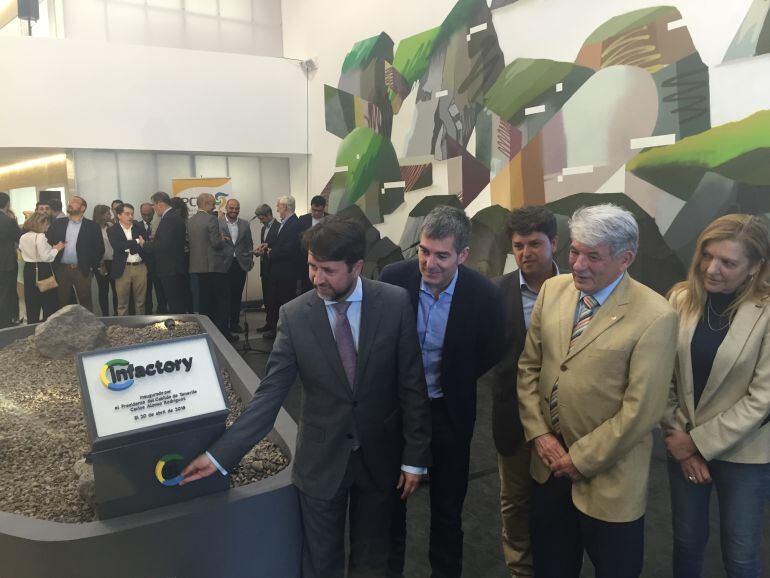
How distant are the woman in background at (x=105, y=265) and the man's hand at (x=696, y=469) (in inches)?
270

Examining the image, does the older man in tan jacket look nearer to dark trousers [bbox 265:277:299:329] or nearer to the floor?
the floor

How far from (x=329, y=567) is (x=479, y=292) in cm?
111

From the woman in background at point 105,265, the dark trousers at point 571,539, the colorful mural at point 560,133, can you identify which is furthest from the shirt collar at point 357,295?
the woman in background at point 105,265

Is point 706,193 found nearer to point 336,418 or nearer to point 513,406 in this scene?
point 513,406

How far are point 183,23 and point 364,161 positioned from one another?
3781 mm

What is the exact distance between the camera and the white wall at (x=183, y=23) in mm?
7605

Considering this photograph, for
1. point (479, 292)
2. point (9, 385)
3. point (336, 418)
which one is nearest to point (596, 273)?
point (479, 292)

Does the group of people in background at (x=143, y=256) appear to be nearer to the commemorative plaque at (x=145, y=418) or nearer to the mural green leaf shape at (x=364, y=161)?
the mural green leaf shape at (x=364, y=161)

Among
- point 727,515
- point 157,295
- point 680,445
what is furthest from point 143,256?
point 727,515

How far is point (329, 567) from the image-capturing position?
186cm

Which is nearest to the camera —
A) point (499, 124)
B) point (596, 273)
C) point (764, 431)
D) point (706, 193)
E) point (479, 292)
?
point (596, 273)

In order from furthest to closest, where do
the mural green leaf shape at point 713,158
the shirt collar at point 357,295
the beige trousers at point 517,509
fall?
1. the mural green leaf shape at point 713,158
2. the beige trousers at point 517,509
3. the shirt collar at point 357,295

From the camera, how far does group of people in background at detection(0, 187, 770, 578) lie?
1.64 metres

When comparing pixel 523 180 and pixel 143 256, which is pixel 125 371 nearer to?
pixel 523 180
